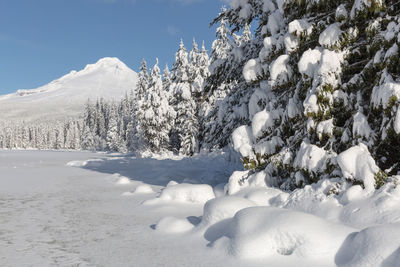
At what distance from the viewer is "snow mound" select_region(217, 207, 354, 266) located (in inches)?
155

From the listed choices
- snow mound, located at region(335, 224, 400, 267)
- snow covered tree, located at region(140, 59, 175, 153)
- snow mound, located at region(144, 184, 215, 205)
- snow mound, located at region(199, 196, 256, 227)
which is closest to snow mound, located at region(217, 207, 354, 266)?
snow mound, located at region(335, 224, 400, 267)

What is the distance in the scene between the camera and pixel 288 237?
4098 mm

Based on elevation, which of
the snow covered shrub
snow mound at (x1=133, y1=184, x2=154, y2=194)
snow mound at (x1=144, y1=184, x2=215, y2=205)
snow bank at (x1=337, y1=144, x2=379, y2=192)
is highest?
the snow covered shrub

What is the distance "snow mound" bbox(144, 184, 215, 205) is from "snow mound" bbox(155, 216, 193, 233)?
2252 millimetres

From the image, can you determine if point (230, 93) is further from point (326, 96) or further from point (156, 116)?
point (156, 116)

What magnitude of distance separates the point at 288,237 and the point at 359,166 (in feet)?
6.88

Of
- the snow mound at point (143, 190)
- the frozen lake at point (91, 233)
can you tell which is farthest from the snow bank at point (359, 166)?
the snow mound at point (143, 190)

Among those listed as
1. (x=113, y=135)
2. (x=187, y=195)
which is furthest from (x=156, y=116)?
(x=113, y=135)

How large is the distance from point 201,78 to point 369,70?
88.7 feet

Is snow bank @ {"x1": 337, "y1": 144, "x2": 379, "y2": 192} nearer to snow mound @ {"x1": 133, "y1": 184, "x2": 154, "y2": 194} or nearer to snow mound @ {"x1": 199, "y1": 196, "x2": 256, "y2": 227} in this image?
snow mound @ {"x1": 199, "y1": 196, "x2": 256, "y2": 227}

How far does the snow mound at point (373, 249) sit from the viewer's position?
338cm

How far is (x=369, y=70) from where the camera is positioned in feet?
19.7

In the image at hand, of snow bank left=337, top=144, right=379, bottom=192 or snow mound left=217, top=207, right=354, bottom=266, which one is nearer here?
snow mound left=217, top=207, right=354, bottom=266

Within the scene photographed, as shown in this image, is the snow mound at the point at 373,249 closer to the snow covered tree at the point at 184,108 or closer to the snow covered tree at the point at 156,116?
the snow covered tree at the point at 184,108
